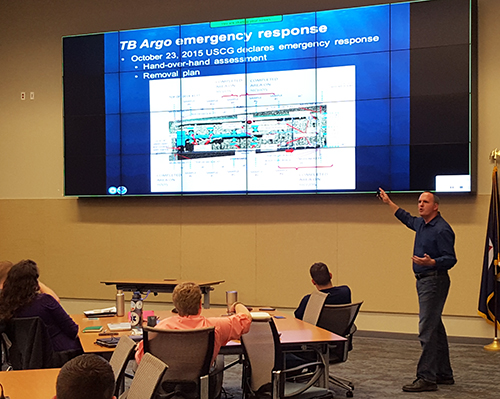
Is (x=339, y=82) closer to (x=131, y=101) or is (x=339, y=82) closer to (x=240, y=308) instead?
(x=131, y=101)

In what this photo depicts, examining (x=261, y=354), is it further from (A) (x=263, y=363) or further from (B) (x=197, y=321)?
(B) (x=197, y=321)

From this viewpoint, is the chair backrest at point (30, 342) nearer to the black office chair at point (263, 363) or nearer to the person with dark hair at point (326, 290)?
the black office chair at point (263, 363)

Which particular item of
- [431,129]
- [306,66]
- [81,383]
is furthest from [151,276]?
[81,383]

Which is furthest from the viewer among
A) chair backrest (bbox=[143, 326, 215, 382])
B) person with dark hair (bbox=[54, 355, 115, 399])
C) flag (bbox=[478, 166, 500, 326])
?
flag (bbox=[478, 166, 500, 326])

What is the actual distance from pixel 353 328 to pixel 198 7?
5309 millimetres

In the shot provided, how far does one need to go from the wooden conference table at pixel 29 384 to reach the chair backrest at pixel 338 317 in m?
2.29

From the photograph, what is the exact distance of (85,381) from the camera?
6.43ft

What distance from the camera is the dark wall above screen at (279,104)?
7215 millimetres

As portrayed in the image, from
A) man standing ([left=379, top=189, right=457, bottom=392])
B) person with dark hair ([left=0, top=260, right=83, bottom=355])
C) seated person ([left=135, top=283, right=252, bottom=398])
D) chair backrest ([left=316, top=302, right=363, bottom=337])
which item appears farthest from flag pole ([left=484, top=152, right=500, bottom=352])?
person with dark hair ([left=0, top=260, right=83, bottom=355])

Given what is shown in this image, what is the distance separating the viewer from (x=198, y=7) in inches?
341

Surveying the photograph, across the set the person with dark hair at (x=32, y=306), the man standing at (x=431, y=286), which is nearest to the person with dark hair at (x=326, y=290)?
the man standing at (x=431, y=286)

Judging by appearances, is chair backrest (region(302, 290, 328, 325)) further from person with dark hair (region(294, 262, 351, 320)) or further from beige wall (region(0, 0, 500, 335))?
beige wall (region(0, 0, 500, 335))

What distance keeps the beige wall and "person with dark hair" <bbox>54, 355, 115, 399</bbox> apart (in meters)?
6.01

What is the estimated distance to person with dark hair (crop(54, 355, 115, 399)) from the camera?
1.95 meters
